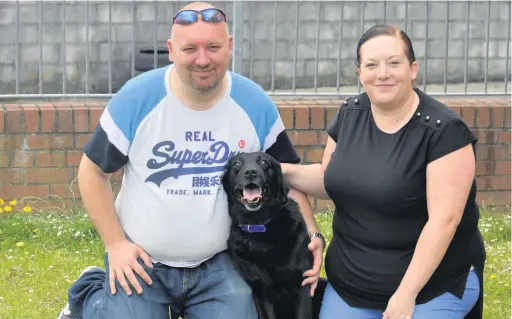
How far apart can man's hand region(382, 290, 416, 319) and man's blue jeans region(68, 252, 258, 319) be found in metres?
0.61

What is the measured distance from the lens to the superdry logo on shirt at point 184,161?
367 centimetres

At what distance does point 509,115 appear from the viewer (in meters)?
6.86

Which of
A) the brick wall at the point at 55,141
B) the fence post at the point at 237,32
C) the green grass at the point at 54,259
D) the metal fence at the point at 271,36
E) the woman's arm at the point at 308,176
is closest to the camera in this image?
the woman's arm at the point at 308,176

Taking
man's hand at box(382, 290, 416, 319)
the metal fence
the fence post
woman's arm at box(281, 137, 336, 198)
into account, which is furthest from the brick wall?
man's hand at box(382, 290, 416, 319)

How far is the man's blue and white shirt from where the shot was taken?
143 inches

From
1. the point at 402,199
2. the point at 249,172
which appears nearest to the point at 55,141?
the point at 249,172

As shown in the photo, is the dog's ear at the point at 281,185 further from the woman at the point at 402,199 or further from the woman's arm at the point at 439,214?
the woman's arm at the point at 439,214

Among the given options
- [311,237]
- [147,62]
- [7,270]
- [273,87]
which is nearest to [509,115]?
[273,87]

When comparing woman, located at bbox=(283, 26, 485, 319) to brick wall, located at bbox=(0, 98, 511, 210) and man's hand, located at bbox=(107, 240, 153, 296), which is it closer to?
man's hand, located at bbox=(107, 240, 153, 296)

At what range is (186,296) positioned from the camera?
3.80m

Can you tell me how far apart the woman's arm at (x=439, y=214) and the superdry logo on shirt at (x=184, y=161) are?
0.87 meters

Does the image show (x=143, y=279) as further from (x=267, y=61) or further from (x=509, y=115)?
(x=267, y=61)

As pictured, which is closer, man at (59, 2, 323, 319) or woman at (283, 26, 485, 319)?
woman at (283, 26, 485, 319)

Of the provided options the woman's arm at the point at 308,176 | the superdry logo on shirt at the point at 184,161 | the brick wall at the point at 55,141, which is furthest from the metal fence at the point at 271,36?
the superdry logo on shirt at the point at 184,161
